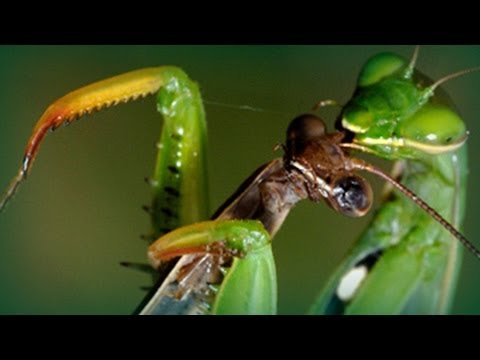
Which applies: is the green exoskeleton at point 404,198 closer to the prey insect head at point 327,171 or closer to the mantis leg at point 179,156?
the prey insect head at point 327,171

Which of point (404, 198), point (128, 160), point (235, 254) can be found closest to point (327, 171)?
point (235, 254)

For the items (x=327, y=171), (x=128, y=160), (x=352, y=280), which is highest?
(x=327, y=171)

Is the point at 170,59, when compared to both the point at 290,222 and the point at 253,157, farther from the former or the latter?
the point at 290,222

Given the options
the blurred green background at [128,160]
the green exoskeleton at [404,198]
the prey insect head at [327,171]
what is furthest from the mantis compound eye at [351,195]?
the blurred green background at [128,160]

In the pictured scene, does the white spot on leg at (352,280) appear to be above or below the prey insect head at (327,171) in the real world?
below

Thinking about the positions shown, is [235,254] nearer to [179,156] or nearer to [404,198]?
[179,156]
